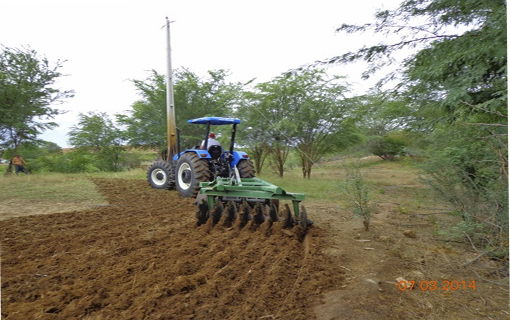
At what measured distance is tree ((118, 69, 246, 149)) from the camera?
16359mm

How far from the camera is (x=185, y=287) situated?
281 centimetres

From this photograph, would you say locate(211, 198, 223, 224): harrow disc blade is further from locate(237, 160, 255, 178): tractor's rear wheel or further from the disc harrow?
locate(237, 160, 255, 178): tractor's rear wheel

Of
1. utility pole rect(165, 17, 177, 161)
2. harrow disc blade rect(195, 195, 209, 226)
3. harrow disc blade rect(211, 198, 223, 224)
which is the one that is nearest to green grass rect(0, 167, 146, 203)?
utility pole rect(165, 17, 177, 161)

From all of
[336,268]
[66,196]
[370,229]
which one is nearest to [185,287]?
[336,268]

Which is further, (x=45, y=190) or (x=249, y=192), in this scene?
(x=45, y=190)

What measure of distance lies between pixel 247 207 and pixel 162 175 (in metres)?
5.58

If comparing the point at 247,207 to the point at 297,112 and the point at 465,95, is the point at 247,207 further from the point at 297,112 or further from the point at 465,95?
the point at 297,112

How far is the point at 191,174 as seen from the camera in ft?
24.3

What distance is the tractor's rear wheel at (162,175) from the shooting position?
30.6 ft

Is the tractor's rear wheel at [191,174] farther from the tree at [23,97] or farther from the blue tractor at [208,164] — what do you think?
A: the tree at [23,97]

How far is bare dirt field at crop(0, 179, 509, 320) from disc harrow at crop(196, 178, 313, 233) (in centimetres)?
21

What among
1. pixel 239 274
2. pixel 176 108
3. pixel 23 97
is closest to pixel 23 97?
pixel 23 97
